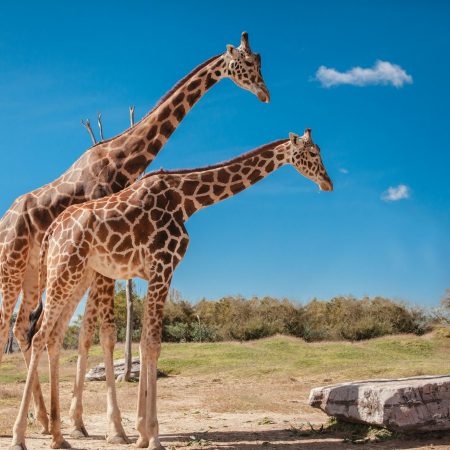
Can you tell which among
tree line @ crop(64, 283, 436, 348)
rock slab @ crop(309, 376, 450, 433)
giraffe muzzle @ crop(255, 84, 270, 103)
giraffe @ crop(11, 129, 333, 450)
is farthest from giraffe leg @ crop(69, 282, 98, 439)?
tree line @ crop(64, 283, 436, 348)

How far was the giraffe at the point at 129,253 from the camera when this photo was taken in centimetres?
802

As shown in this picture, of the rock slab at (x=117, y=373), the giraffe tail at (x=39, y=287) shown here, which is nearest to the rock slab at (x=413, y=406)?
the giraffe tail at (x=39, y=287)

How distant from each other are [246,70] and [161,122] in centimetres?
163

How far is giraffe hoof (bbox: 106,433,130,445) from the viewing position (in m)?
8.80

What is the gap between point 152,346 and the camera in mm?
7930

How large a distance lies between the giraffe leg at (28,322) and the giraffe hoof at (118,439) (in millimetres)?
1563

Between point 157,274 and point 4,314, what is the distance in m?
3.30

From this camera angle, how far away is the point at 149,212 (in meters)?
8.45

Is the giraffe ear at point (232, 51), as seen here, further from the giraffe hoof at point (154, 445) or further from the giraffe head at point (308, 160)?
the giraffe hoof at point (154, 445)

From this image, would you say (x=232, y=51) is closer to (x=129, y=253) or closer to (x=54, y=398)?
(x=129, y=253)

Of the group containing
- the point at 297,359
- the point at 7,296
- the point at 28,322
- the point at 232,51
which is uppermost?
the point at 232,51

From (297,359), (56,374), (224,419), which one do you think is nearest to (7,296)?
(56,374)

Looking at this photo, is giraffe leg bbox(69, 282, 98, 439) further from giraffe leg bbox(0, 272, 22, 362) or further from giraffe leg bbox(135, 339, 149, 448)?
giraffe leg bbox(135, 339, 149, 448)

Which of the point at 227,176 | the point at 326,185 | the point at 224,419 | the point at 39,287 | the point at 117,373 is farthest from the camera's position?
the point at 117,373
